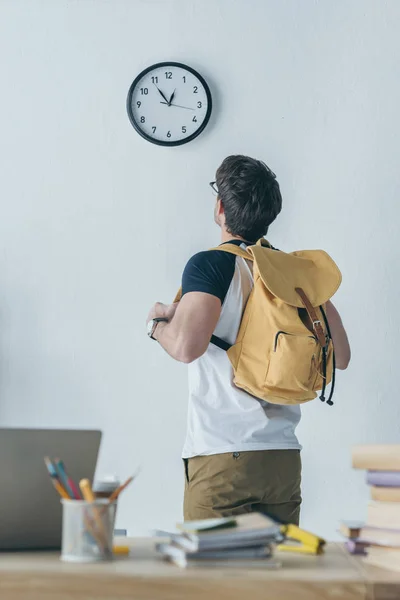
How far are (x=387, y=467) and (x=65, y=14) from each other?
7.15 feet

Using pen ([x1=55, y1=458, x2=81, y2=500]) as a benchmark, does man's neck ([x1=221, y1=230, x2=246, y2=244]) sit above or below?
above

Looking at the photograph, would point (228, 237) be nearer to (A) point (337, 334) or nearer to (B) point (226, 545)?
(A) point (337, 334)

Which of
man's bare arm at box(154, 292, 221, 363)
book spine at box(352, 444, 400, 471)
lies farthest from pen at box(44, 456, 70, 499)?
man's bare arm at box(154, 292, 221, 363)

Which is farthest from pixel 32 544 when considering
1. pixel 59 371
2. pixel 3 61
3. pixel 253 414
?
pixel 3 61

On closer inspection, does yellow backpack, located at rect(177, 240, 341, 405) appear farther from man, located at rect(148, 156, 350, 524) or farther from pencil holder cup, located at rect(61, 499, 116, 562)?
pencil holder cup, located at rect(61, 499, 116, 562)

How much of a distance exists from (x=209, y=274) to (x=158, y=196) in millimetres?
927

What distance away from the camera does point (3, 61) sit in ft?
9.25

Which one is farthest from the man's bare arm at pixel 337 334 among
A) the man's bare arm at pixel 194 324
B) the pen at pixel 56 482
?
the pen at pixel 56 482

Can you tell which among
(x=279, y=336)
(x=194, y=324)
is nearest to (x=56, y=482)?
(x=194, y=324)

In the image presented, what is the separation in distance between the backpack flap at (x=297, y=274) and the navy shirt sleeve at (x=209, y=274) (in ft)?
0.24

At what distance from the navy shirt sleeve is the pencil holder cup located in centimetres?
83

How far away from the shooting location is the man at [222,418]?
1.87m

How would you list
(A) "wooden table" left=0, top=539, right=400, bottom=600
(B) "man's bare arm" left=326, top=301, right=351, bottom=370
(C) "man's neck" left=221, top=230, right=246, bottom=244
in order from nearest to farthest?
(A) "wooden table" left=0, top=539, right=400, bottom=600 → (C) "man's neck" left=221, top=230, right=246, bottom=244 → (B) "man's bare arm" left=326, top=301, right=351, bottom=370

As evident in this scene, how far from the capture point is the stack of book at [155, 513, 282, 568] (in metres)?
1.11
